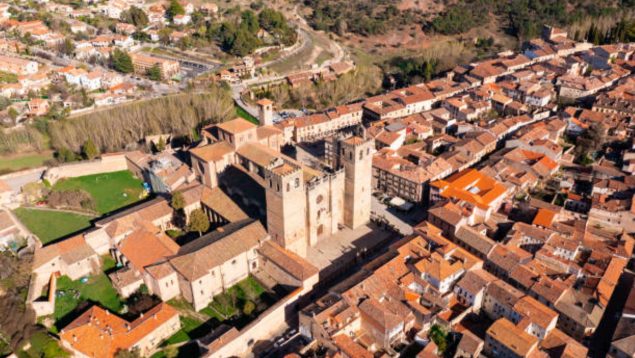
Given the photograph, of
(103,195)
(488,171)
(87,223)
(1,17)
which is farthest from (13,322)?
(1,17)

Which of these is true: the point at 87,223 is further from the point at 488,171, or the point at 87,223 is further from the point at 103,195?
Answer: the point at 488,171

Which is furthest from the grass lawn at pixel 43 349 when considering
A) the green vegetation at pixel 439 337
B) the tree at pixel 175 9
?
the tree at pixel 175 9

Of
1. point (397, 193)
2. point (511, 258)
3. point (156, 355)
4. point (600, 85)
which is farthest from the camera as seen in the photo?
point (600, 85)

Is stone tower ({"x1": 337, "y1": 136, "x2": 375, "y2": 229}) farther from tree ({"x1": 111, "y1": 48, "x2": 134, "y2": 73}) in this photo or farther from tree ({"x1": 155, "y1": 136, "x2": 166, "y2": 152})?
tree ({"x1": 111, "y1": 48, "x2": 134, "y2": 73})

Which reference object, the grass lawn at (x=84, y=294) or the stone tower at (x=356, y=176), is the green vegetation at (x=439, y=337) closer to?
the stone tower at (x=356, y=176)

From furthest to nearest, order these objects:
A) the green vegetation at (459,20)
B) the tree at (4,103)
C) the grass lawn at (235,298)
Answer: the green vegetation at (459,20)
the tree at (4,103)
the grass lawn at (235,298)

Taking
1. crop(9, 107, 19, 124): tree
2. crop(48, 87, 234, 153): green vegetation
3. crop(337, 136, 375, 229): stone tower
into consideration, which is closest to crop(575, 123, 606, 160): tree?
crop(337, 136, 375, 229): stone tower
